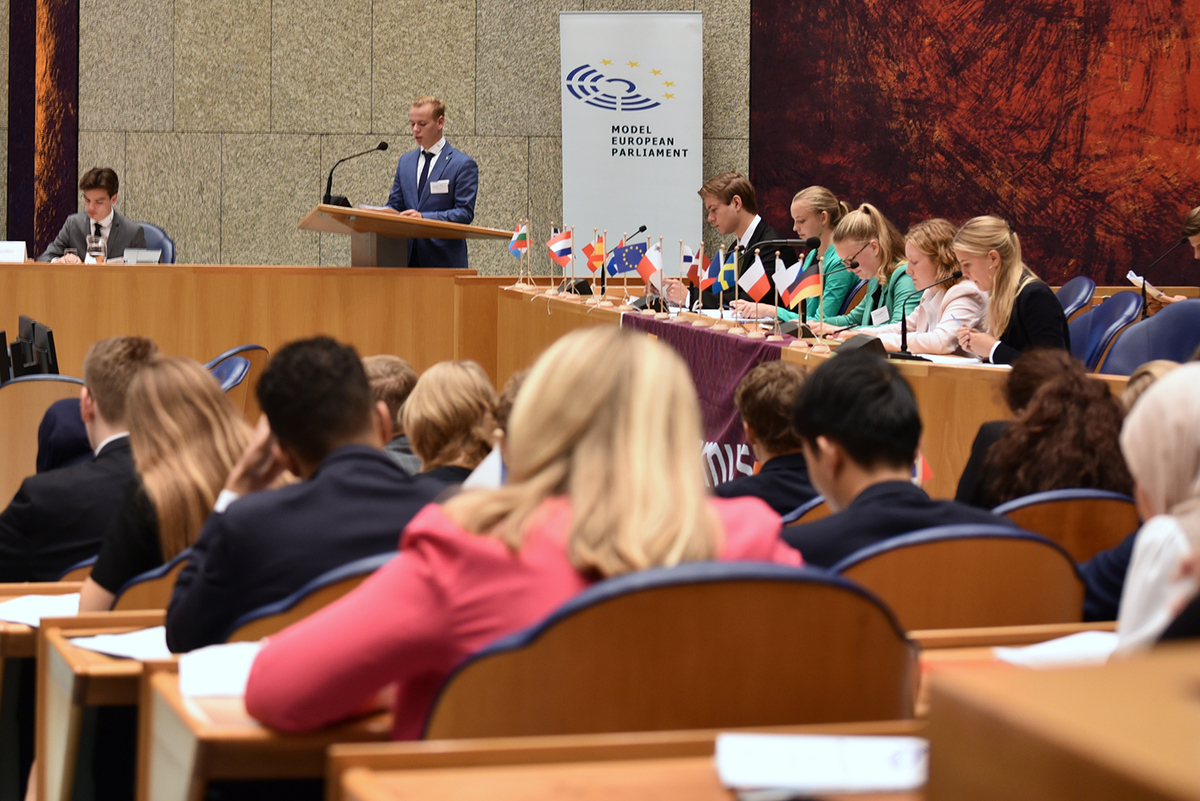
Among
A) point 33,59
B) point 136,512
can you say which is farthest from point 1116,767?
point 33,59

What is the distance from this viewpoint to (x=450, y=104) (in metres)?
10.2

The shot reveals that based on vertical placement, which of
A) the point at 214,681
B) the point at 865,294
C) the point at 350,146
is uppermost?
the point at 350,146

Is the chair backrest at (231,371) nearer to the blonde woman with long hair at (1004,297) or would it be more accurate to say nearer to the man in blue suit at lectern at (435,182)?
the man in blue suit at lectern at (435,182)

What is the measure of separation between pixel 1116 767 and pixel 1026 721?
0.21 feet

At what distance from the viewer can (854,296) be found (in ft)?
21.6

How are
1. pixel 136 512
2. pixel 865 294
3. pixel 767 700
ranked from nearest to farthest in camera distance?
pixel 767 700, pixel 136 512, pixel 865 294

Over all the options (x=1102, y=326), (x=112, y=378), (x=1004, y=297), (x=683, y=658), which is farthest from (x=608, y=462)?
(x=1102, y=326)

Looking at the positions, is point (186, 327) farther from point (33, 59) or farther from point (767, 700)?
point (767, 700)

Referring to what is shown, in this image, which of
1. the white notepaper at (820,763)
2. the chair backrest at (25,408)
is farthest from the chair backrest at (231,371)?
the white notepaper at (820,763)

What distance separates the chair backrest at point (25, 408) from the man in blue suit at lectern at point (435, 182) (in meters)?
2.50

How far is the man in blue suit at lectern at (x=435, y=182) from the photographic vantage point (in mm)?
7582

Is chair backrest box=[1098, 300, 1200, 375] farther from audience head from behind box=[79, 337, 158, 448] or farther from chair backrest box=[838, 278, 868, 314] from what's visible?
audience head from behind box=[79, 337, 158, 448]

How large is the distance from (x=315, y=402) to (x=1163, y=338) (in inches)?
145

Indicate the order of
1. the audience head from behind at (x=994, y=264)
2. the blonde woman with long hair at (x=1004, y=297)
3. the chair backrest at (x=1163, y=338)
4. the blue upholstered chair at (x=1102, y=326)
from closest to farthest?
the blonde woman with long hair at (x=1004, y=297) → the audience head from behind at (x=994, y=264) → the chair backrest at (x=1163, y=338) → the blue upholstered chair at (x=1102, y=326)
